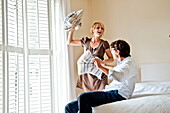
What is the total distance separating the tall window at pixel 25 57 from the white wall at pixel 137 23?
62cm

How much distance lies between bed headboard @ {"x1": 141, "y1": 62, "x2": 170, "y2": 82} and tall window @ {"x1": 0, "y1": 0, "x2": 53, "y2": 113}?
51.9 inches

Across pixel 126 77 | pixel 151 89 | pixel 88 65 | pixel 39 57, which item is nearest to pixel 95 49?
pixel 88 65

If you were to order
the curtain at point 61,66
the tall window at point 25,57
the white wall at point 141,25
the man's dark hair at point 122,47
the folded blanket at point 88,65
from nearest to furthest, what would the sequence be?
the man's dark hair at point 122,47 → the tall window at point 25,57 → the folded blanket at point 88,65 → the curtain at point 61,66 → the white wall at point 141,25

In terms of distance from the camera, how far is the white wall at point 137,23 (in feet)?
10.7

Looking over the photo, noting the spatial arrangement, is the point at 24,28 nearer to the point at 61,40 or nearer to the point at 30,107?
the point at 61,40

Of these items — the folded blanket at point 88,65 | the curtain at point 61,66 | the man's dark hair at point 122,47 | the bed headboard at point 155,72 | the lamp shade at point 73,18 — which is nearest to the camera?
the man's dark hair at point 122,47

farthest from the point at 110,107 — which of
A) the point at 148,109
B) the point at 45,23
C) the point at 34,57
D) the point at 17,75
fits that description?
the point at 45,23

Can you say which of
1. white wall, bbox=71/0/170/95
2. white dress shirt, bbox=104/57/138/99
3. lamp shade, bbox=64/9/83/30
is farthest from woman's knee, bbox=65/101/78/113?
white wall, bbox=71/0/170/95

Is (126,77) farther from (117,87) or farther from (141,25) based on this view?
(141,25)

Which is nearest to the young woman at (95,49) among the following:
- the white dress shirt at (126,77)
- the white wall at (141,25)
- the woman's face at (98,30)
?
the woman's face at (98,30)

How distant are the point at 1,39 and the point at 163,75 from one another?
6.96 ft

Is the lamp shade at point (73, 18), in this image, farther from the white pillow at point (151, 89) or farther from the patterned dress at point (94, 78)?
the white pillow at point (151, 89)

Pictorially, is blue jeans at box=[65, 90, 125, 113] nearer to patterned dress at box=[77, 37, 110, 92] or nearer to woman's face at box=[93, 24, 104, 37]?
patterned dress at box=[77, 37, 110, 92]

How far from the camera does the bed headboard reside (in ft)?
10.3
